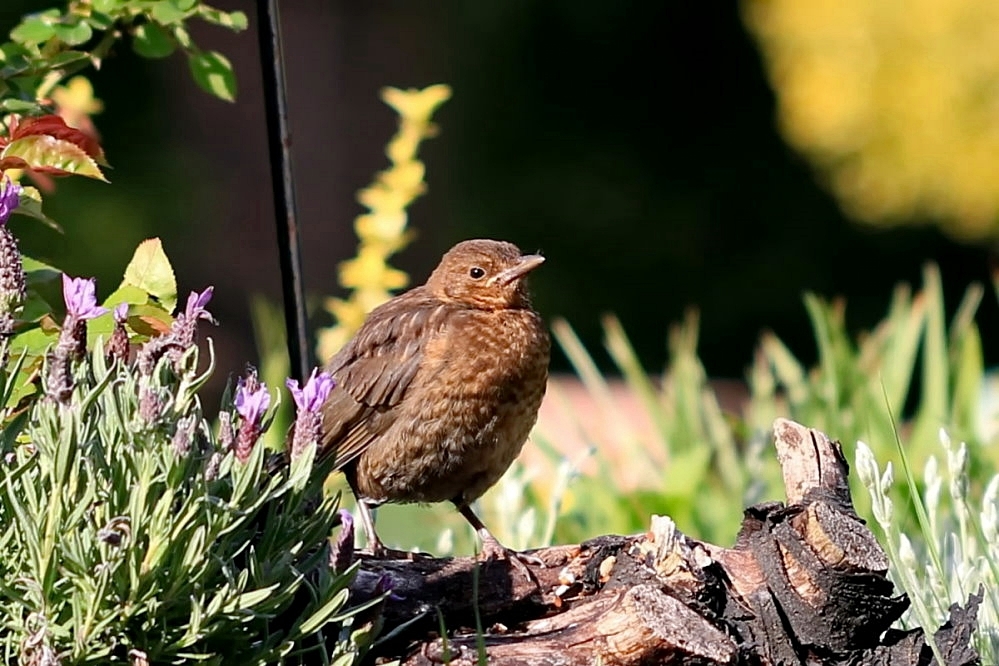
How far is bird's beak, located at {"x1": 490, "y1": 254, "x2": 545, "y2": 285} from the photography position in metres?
3.49

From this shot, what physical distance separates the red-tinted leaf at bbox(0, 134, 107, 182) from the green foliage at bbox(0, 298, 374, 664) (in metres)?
0.47

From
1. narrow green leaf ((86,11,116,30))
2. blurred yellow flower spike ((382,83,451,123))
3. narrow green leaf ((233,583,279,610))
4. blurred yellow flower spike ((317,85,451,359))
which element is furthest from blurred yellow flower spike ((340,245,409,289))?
narrow green leaf ((233,583,279,610))

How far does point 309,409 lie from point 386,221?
88.8 inches

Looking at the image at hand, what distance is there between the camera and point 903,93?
834 centimetres

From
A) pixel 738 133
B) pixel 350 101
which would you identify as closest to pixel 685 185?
pixel 738 133

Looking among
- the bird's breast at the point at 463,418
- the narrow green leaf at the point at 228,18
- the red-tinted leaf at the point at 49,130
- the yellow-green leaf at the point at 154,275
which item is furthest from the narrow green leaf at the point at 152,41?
the bird's breast at the point at 463,418

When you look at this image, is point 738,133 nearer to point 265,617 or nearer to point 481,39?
point 481,39

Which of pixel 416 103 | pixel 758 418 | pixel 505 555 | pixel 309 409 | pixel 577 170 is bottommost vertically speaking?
pixel 577 170

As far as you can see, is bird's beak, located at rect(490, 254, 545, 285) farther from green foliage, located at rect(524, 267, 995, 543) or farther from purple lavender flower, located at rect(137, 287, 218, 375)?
purple lavender flower, located at rect(137, 287, 218, 375)

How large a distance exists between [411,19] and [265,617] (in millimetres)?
11798

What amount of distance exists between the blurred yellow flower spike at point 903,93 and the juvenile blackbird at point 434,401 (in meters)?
5.24

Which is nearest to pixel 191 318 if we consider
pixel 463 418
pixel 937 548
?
pixel 463 418

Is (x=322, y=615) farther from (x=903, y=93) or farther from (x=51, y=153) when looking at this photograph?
(x=903, y=93)

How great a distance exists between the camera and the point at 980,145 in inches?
319
